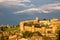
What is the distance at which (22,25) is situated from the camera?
177ft

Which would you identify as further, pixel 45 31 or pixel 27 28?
pixel 27 28

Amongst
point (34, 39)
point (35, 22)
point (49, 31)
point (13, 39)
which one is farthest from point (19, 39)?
point (35, 22)

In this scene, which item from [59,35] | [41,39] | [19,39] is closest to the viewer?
[59,35]

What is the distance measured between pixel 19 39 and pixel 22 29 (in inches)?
606

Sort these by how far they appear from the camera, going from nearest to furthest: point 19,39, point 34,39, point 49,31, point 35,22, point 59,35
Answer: point 59,35, point 34,39, point 19,39, point 49,31, point 35,22

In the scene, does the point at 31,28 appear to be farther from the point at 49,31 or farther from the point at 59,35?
the point at 59,35

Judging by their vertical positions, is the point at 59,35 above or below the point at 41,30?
above

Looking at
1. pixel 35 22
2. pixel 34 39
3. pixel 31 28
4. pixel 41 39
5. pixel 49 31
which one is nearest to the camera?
pixel 41 39

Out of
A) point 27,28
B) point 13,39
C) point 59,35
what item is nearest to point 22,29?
point 27,28

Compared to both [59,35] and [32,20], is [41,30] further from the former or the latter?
[59,35]

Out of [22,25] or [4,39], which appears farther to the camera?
[22,25]

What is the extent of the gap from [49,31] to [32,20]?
16185mm

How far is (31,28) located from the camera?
51.4 m

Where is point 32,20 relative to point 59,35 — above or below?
below
